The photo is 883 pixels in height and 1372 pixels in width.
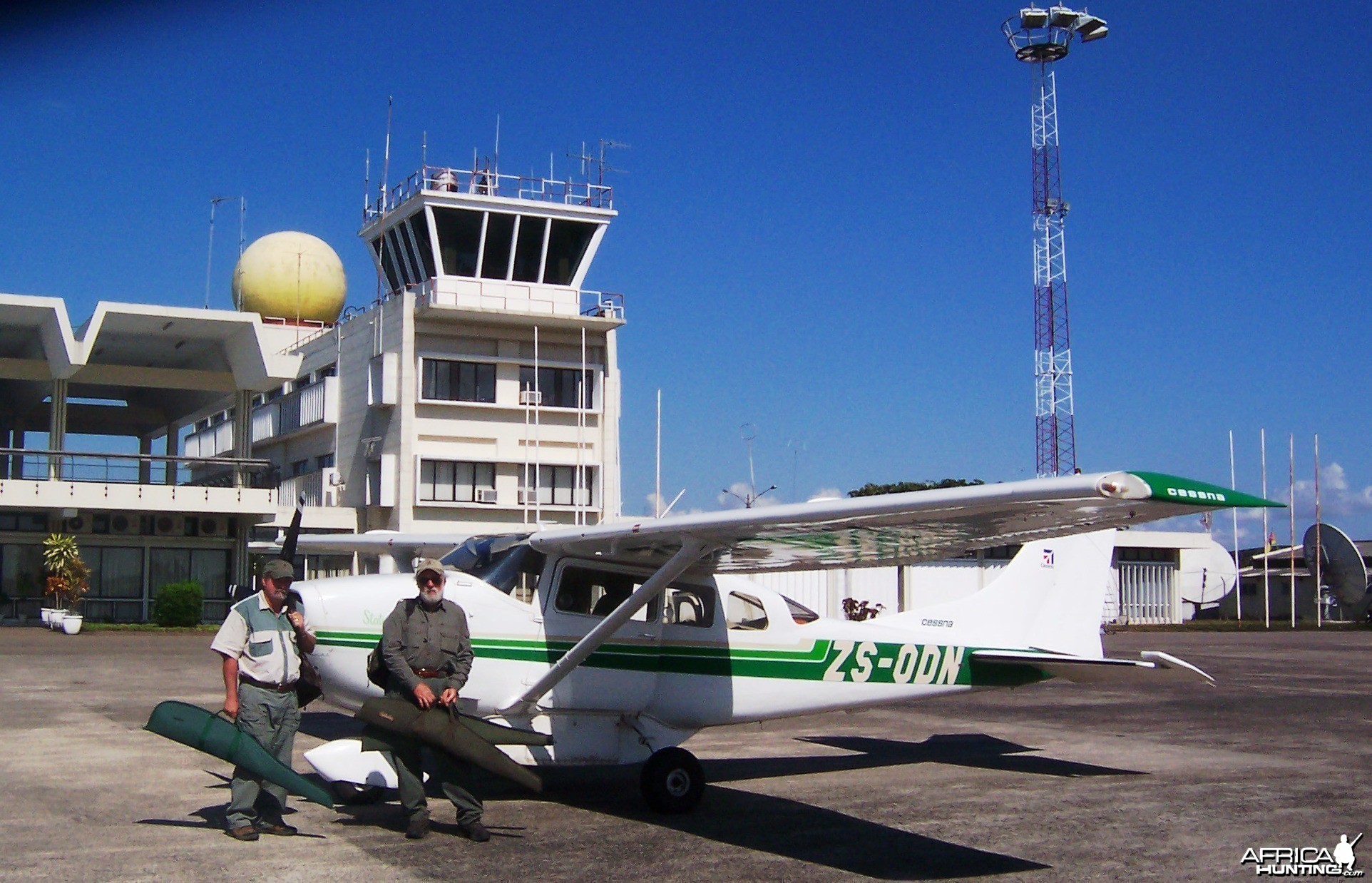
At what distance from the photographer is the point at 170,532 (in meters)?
42.5

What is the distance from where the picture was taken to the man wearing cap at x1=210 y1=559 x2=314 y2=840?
822 cm

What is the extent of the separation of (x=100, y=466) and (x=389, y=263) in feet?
38.1

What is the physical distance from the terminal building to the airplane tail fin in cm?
2967

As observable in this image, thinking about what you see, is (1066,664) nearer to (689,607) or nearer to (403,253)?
(689,607)

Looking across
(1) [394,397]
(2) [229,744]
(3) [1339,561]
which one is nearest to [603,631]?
Result: (2) [229,744]

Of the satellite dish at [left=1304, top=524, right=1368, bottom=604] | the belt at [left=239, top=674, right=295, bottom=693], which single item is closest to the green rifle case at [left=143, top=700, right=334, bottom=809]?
the belt at [left=239, top=674, right=295, bottom=693]

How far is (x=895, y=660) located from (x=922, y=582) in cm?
3785

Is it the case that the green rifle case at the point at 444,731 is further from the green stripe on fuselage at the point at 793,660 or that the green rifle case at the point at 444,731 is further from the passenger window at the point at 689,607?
the passenger window at the point at 689,607

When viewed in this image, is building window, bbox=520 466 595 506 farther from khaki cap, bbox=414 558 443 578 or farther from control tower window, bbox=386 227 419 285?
khaki cap, bbox=414 558 443 578

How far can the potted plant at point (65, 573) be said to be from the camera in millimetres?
37625

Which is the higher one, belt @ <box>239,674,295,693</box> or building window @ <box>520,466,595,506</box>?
building window @ <box>520,466,595,506</box>

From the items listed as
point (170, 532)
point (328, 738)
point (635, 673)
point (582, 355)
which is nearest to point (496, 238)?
point (582, 355)

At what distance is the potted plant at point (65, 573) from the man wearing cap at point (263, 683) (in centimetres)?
3244

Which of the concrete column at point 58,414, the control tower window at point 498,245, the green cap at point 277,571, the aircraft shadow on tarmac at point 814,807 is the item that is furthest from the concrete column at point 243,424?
the green cap at point 277,571
